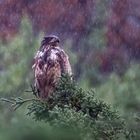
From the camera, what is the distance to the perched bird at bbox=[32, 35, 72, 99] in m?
2.21

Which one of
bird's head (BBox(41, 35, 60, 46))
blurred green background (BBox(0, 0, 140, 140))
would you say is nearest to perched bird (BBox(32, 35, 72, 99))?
bird's head (BBox(41, 35, 60, 46))

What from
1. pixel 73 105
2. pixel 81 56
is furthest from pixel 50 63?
pixel 81 56

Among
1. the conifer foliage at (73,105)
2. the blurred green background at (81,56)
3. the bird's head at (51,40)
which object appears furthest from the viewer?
the blurred green background at (81,56)

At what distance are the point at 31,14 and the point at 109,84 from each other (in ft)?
9.09

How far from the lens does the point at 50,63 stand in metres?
2.28

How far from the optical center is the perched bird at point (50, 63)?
7.25 ft

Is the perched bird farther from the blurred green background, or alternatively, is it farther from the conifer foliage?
the blurred green background

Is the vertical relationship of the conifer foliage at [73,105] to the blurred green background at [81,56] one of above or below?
below

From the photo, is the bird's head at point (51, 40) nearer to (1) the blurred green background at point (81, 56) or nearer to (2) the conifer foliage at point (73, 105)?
(2) the conifer foliage at point (73, 105)

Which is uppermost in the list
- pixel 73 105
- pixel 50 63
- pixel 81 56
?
pixel 81 56

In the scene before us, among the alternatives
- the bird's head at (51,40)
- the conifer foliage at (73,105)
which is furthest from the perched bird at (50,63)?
the conifer foliage at (73,105)

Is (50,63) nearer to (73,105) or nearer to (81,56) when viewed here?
(73,105)

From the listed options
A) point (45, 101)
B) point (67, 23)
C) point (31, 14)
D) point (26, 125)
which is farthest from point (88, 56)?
point (26, 125)

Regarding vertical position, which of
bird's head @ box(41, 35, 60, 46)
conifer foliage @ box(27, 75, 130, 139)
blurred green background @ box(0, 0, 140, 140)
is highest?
blurred green background @ box(0, 0, 140, 140)
